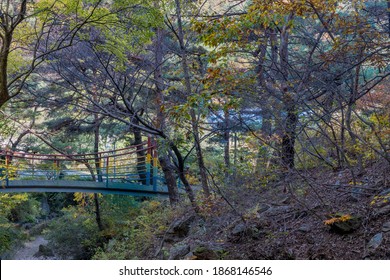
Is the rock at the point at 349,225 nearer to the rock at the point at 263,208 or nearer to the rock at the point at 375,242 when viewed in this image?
the rock at the point at 375,242

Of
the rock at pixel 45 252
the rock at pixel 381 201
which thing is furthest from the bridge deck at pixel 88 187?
the rock at pixel 381 201

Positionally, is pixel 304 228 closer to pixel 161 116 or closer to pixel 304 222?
pixel 304 222

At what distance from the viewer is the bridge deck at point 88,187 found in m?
8.14

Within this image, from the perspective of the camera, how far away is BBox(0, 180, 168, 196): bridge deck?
814cm

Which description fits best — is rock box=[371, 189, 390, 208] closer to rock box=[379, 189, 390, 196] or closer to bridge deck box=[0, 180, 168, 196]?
rock box=[379, 189, 390, 196]

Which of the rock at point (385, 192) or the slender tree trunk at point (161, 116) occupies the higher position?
the slender tree trunk at point (161, 116)

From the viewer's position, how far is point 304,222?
155 inches

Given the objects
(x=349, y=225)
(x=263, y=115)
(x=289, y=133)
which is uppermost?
(x=263, y=115)

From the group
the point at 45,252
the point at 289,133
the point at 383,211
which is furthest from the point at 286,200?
the point at 45,252

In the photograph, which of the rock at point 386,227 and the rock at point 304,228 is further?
the rock at point 304,228

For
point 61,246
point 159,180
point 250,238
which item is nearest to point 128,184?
point 159,180

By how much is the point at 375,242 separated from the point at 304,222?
891mm

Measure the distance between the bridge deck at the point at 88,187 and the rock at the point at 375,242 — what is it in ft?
17.7

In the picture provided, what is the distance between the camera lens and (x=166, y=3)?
5.57 metres
